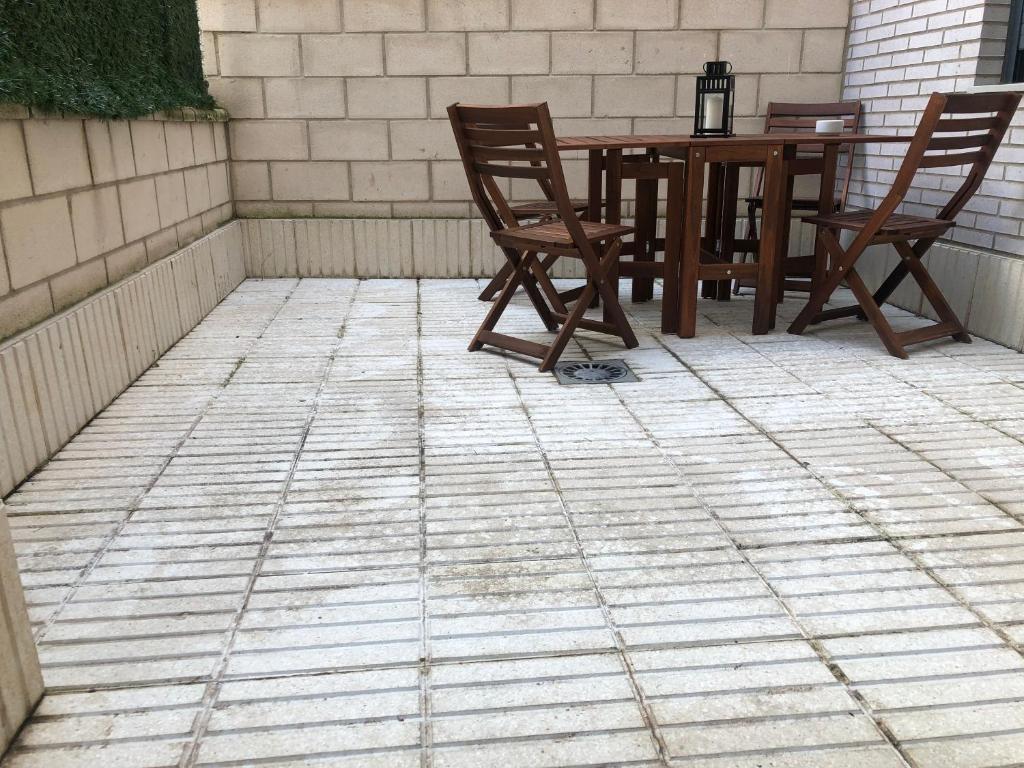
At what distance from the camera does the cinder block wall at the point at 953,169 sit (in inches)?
138

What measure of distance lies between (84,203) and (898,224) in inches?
125

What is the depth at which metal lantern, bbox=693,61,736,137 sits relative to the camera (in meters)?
3.80

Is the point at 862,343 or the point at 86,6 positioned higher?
the point at 86,6

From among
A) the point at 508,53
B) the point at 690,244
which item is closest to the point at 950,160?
the point at 690,244

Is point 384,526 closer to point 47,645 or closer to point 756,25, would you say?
point 47,645

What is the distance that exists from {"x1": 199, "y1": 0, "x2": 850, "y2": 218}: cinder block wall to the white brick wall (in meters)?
0.35

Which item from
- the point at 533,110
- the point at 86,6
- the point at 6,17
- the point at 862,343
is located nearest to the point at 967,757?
the point at 533,110

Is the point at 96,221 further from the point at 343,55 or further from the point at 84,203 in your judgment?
the point at 343,55

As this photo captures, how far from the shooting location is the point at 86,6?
2.94m

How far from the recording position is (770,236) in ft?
11.9

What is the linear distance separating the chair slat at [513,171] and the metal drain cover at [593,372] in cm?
76

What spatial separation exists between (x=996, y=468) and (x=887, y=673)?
1.13 metres

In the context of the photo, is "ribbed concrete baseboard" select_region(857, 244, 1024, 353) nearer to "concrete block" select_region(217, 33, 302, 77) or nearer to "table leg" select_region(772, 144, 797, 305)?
"table leg" select_region(772, 144, 797, 305)

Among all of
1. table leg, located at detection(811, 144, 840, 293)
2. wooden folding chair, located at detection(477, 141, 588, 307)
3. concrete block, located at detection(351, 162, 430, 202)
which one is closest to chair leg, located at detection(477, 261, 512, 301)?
wooden folding chair, located at detection(477, 141, 588, 307)
